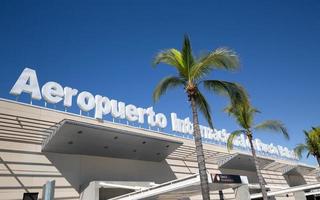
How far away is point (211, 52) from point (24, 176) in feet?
47.9

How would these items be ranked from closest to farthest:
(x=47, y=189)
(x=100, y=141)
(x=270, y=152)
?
(x=47, y=189) < (x=100, y=141) < (x=270, y=152)

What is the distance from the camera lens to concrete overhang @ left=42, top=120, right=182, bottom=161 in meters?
18.4

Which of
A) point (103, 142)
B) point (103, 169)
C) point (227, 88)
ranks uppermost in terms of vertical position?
point (103, 142)

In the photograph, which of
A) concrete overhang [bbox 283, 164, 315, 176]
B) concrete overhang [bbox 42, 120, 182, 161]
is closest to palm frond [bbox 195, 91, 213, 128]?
concrete overhang [bbox 42, 120, 182, 161]

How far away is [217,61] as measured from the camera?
42.0 feet

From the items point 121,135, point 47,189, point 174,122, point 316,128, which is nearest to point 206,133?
point 174,122

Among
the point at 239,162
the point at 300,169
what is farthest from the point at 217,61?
the point at 300,169

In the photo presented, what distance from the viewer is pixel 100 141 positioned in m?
20.7

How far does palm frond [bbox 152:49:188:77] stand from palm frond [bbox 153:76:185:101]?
464 mm

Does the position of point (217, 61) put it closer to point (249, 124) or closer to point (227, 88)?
point (227, 88)

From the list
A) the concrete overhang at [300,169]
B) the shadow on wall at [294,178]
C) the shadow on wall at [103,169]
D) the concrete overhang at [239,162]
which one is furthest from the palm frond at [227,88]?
the shadow on wall at [294,178]

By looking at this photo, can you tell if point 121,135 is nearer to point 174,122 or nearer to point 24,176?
point 24,176

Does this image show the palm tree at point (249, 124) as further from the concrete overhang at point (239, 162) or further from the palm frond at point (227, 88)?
the concrete overhang at point (239, 162)

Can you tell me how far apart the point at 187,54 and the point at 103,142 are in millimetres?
11204
